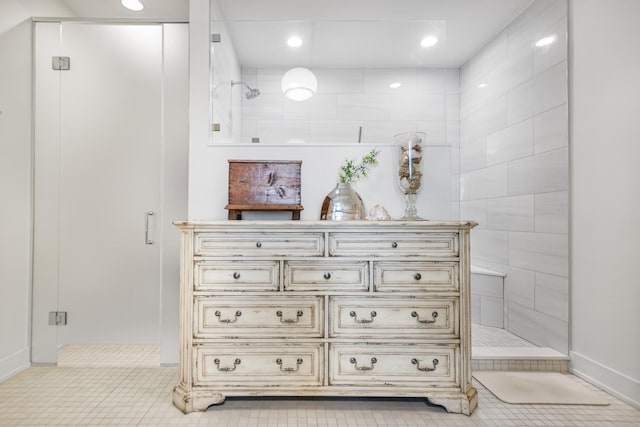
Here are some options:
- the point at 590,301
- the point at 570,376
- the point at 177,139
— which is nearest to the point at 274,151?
the point at 177,139

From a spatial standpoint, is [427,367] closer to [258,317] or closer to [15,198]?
[258,317]

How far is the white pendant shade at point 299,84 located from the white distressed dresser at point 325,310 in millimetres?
1080

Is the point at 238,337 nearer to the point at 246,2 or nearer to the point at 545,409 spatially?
the point at 545,409

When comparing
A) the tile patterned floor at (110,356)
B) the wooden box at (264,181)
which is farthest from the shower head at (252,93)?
the tile patterned floor at (110,356)

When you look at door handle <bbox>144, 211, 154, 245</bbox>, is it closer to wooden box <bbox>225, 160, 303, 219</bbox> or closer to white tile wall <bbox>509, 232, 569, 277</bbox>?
wooden box <bbox>225, 160, 303, 219</bbox>

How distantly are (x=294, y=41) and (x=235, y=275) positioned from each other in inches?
65.0

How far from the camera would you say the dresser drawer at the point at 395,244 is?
1.72 m

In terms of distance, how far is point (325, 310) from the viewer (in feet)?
5.63

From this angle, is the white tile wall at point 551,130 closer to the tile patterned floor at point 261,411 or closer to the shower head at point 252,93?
the tile patterned floor at point 261,411

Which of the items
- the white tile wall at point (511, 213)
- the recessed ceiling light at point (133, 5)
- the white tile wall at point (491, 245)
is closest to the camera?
the recessed ceiling light at point (133, 5)

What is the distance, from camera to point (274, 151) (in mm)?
2225

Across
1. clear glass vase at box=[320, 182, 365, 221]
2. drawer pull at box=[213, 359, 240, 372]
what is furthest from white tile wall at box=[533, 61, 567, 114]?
drawer pull at box=[213, 359, 240, 372]

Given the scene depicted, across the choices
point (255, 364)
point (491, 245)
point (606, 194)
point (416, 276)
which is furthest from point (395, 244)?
point (491, 245)

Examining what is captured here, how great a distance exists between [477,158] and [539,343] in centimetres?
177
